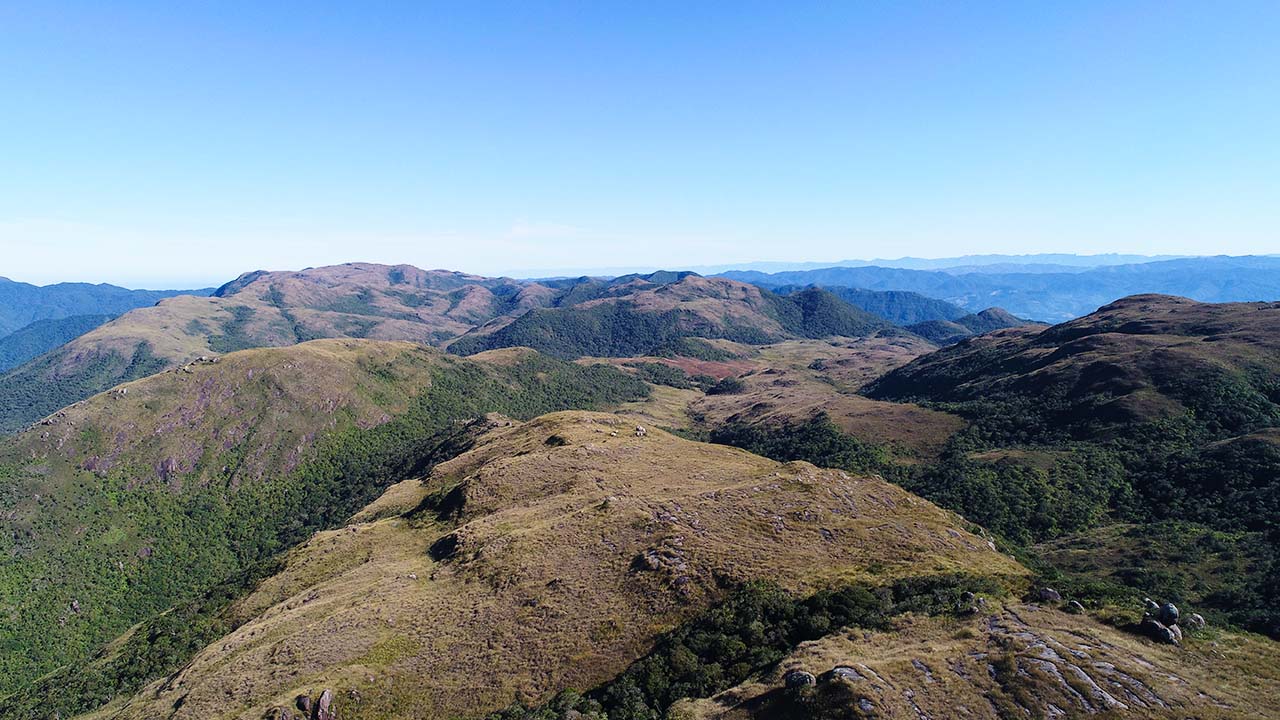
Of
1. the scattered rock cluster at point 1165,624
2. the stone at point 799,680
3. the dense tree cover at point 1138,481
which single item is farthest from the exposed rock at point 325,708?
the dense tree cover at point 1138,481

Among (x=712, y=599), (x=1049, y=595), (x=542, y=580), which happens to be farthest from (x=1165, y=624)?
(x=542, y=580)

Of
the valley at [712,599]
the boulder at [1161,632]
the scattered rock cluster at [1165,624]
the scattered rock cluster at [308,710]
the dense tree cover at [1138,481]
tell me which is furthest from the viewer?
the dense tree cover at [1138,481]

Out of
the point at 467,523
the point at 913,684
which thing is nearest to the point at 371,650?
the point at 467,523

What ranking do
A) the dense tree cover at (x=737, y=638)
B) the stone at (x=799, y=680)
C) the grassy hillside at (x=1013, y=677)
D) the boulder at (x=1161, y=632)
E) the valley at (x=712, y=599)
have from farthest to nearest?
the dense tree cover at (x=737, y=638), the boulder at (x=1161, y=632), the valley at (x=712, y=599), the stone at (x=799, y=680), the grassy hillside at (x=1013, y=677)

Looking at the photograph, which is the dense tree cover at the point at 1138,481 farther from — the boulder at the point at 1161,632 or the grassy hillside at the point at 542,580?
the boulder at the point at 1161,632

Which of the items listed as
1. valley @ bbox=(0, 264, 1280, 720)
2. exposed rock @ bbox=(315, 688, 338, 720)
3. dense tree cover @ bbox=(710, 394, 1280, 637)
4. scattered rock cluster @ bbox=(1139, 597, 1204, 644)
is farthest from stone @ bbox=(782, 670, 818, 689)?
dense tree cover @ bbox=(710, 394, 1280, 637)

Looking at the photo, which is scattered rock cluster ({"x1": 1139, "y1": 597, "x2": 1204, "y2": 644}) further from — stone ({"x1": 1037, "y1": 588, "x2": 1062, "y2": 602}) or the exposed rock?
the exposed rock
